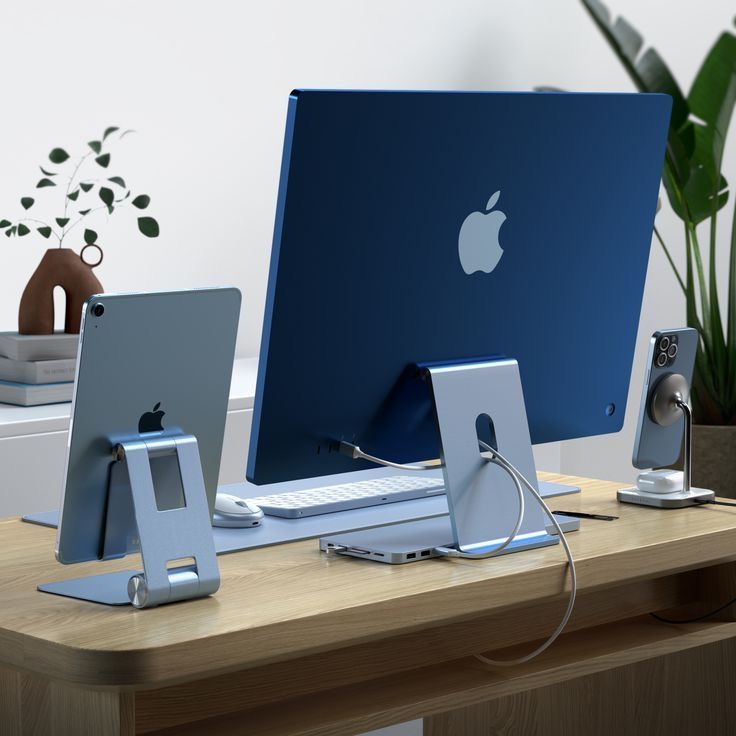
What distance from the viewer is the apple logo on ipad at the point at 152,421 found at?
1422 mm

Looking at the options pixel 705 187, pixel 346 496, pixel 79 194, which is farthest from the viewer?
pixel 705 187

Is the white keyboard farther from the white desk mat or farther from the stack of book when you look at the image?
the stack of book

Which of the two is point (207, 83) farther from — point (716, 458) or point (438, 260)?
point (438, 260)

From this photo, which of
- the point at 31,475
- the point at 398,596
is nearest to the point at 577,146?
the point at 398,596

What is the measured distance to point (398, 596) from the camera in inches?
55.8

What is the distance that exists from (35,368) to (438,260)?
1.56 m

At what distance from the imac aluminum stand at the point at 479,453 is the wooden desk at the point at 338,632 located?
5cm

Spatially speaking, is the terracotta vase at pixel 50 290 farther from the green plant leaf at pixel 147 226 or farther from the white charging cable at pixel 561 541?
the white charging cable at pixel 561 541

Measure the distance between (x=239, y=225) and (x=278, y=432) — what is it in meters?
2.32

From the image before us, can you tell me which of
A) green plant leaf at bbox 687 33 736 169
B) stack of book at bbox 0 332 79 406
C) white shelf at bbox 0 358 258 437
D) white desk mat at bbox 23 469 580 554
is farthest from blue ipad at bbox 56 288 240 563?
green plant leaf at bbox 687 33 736 169

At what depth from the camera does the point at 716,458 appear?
12.8 feet

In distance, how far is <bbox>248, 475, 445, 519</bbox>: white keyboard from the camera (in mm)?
1841

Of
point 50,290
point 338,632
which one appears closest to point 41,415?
point 50,290

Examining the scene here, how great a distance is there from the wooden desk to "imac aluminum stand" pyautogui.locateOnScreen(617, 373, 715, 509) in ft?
0.10
